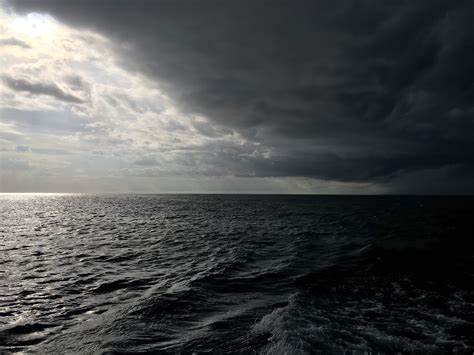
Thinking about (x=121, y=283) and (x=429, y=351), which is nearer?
(x=429, y=351)

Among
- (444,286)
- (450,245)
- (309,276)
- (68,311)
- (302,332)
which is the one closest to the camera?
(302,332)

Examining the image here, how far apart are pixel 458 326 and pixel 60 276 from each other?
21.9 metres

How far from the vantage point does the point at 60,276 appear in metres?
19.0

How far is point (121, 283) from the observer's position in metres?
17.6

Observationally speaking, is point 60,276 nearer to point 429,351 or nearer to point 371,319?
point 371,319

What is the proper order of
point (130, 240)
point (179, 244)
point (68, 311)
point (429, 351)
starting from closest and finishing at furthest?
point (429, 351), point (68, 311), point (179, 244), point (130, 240)

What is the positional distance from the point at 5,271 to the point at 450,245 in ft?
122

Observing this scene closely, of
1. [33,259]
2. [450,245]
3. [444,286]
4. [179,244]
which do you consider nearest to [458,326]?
[444,286]

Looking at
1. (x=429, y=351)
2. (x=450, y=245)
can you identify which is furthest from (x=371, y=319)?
(x=450, y=245)

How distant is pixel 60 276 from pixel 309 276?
54.3 ft

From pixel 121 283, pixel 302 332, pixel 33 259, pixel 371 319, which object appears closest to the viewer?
pixel 302 332

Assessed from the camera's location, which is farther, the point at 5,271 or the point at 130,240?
the point at 130,240

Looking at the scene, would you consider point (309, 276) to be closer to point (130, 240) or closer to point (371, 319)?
point (371, 319)

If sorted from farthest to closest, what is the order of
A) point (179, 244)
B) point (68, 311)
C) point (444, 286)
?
point (179, 244), point (444, 286), point (68, 311)
